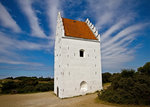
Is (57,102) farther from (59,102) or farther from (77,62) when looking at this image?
(77,62)

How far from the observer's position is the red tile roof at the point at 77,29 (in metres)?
14.6

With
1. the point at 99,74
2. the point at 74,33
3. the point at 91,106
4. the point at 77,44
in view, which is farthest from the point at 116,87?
the point at 74,33

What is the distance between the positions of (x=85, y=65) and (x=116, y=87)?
17.0 feet

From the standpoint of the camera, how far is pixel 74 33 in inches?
579

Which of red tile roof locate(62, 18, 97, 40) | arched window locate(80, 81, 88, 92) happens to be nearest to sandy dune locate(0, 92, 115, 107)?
arched window locate(80, 81, 88, 92)

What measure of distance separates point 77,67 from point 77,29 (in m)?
6.50

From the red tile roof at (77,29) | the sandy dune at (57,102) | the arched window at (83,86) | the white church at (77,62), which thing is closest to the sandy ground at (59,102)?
the sandy dune at (57,102)

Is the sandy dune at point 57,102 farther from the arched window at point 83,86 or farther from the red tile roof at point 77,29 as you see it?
the red tile roof at point 77,29

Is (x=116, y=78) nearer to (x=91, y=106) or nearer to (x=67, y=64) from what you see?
(x=91, y=106)

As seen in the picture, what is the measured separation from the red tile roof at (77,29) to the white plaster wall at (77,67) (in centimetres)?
99

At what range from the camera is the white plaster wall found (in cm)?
1266

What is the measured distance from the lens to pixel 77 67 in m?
13.4

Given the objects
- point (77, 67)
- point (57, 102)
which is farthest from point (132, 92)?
point (57, 102)

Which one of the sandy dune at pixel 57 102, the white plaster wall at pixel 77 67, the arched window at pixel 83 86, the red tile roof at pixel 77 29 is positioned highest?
the red tile roof at pixel 77 29
